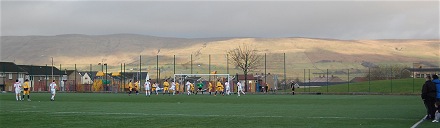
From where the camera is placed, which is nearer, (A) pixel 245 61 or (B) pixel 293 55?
(A) pixel 245 61

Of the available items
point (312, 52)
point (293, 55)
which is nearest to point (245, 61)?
point (293, 55)

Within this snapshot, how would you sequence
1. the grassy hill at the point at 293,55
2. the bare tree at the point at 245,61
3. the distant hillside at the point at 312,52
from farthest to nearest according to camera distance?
the distant hillside at the point at 312,52, the grassy hill at the point at 293,55, the bare tree at the point at 245,61

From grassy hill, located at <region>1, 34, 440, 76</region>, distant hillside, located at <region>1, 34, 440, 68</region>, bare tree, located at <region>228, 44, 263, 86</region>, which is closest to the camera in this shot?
bare tree, located at <region>228, 44, 263, 86</region>

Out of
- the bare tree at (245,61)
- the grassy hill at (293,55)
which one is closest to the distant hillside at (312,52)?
the grassy hill at (293,55)

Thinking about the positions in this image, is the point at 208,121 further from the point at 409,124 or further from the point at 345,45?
the point at 345,45

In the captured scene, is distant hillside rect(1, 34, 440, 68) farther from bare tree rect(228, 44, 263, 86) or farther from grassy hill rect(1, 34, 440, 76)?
bare tree rect(228, 44, 263, 86)

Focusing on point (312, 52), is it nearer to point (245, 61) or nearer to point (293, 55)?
point (293, 55)

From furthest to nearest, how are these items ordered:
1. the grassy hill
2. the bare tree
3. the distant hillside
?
1. the distant hillside
2. the grassy hill
3. the bare tree

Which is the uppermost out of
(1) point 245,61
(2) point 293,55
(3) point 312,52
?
(3) point 312,52

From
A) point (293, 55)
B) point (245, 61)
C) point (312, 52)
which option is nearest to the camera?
point (245, 61)

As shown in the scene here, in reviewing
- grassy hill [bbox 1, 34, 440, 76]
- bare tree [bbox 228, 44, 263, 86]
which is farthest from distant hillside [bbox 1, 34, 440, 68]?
bare tree [bbox 228, 44, 263, 86]

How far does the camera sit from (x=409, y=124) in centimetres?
2089

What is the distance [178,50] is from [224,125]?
176 meters

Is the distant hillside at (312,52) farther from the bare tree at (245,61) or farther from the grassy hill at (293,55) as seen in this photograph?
the bare tree at (245,61)
